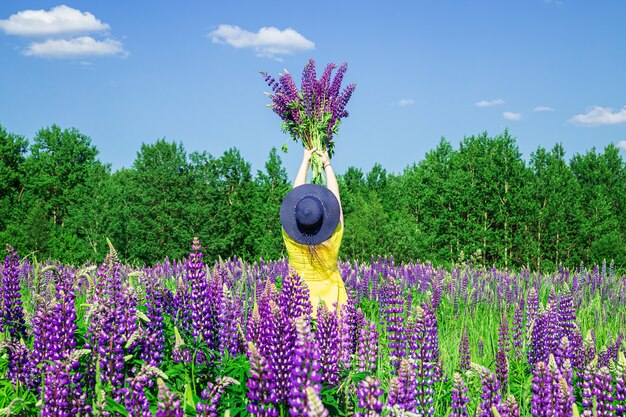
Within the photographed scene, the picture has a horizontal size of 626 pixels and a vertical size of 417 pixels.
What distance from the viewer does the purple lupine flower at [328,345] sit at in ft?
13.0

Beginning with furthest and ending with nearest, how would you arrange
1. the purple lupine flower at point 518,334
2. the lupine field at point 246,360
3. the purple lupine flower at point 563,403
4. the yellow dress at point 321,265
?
the yellow dress at point 321,265
the purple lupine flower at point 518,334
the lupine field at point 246,360
the purple lupine flower at point 563,403

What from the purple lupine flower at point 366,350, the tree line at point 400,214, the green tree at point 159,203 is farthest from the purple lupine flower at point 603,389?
the green tree at point 159,203

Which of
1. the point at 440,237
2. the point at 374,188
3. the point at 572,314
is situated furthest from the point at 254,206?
the point at 572,314

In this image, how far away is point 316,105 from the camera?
8945 mm

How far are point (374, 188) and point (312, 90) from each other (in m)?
48.1

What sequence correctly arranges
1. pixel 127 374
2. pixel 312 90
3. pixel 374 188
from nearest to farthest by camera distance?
pixel 127 374 → pixel 312 90 → pixel 374 188

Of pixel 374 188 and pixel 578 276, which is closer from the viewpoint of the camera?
pixel 578 276

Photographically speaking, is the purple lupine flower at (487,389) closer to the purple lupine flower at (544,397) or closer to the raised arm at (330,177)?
the purple lupine flower at (544,397)

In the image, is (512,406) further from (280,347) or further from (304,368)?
(280,347)

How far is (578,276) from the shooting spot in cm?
1383

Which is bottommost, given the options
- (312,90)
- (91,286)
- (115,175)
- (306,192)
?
(91,286)

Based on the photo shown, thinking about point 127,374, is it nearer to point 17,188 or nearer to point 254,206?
point 254,206

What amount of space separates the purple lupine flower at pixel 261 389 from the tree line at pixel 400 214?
22.5 meters

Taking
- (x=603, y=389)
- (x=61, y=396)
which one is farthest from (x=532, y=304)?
(x=61, y=396)
